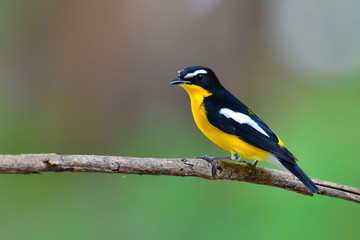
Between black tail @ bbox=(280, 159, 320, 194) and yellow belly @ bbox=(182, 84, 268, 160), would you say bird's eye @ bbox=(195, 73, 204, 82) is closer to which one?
yellow belly @ bbox=(182, 84, 268, 160)

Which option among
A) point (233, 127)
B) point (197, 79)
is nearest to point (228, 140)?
point (233, 127)

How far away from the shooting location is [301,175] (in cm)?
204

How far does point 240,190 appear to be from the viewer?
3717 mm

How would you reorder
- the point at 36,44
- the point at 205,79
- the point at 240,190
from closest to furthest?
the point at 205,79 < the point at 240,190 < the point at 36,44

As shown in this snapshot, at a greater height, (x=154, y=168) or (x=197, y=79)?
(x=197, y=79)

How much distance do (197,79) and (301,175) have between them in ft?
2.84

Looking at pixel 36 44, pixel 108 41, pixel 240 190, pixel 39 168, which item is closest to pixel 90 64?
pixel 108 41

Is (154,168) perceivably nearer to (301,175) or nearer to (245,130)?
(245,130)

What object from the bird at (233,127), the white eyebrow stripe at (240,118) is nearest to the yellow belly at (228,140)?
the bird at (233,127)

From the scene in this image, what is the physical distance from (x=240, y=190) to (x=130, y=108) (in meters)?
1.84

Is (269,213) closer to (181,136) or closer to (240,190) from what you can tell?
(240,190)

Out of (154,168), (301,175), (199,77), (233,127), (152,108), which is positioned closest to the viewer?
(154,168)

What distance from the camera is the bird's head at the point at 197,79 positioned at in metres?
2.35

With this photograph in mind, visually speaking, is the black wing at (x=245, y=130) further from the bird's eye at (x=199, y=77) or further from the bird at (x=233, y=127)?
the bird's eye at (x=199, y=77)
